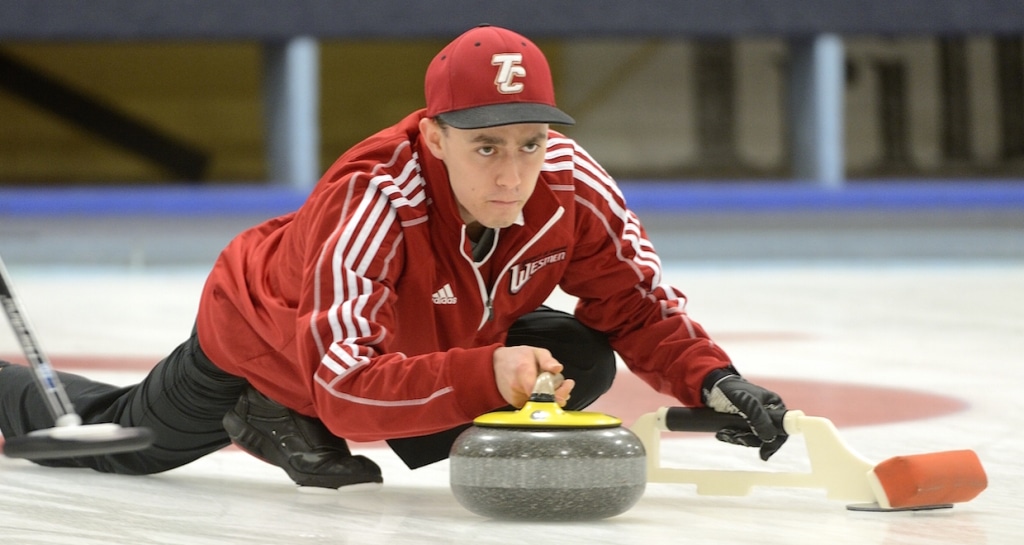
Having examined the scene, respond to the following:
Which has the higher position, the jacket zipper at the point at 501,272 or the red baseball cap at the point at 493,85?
the red baseball cap at the point at 493,85

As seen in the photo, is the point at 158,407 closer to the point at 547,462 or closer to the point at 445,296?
the point at 445,296

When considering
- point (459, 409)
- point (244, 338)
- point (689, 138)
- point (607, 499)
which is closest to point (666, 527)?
point (607, 499)

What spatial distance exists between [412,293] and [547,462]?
34 centimetres

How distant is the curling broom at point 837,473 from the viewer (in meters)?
1.82

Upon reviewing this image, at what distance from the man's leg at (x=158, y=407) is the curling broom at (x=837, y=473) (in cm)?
59

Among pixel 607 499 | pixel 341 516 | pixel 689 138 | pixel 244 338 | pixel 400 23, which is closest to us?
pixel 607 499

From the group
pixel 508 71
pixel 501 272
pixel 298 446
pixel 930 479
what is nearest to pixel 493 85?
pixel 508 71

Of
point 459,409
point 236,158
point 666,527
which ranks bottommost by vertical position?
point 666,527

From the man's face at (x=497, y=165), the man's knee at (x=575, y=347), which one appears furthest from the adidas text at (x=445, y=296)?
the man's knee at (x=575, y=347)

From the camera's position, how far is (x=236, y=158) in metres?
11.6

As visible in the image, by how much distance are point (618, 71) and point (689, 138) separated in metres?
0.73

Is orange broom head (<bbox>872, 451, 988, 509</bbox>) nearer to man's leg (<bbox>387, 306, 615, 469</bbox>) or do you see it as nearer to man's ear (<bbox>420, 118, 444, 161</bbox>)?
man's leg (<bbox>387, 306, 615, 469</bbox>)

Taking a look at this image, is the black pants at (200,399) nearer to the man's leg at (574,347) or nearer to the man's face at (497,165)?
the man's leg at (574,347)

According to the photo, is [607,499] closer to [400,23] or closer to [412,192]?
[412,192]
